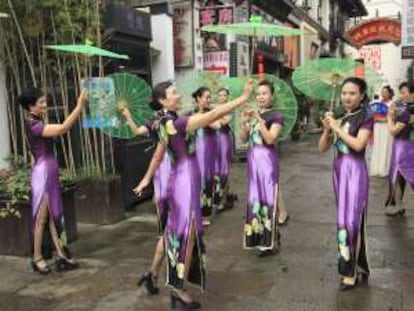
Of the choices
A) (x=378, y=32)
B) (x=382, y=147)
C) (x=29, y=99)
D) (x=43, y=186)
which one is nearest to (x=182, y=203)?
(x=43, y=186)

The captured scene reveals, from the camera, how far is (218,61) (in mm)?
14164

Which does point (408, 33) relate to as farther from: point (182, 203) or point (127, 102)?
point (182, 203)

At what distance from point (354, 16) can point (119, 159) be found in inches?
1206

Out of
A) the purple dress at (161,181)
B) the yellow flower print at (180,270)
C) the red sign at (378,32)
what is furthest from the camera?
the red sign at (378,32)

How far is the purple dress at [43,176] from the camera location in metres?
5.86

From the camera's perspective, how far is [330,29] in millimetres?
30297

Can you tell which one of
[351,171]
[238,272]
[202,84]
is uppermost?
[202,84]

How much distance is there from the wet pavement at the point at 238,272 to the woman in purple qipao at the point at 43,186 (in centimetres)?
19

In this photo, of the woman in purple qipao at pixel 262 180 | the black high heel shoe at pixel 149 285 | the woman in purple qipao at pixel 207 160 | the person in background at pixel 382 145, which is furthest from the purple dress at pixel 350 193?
the person in background at pixel 382 145

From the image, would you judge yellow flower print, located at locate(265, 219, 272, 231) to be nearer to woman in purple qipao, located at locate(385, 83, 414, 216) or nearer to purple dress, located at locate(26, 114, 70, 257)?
purple dress, located at locate(26, 114, 70, 257)

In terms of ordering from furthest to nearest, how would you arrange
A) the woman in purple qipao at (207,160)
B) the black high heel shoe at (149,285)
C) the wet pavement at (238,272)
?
the woman in purple qipao at (207,160) → the black high heel shoe at (149,285) → the wet pavement at (238,272)

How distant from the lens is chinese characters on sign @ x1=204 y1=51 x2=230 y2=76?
1403 centimetres

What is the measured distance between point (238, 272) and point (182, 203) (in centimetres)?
150

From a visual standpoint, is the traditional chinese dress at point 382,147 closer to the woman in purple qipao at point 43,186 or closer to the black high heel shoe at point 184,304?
the woman in purple qipao at point 43,186
